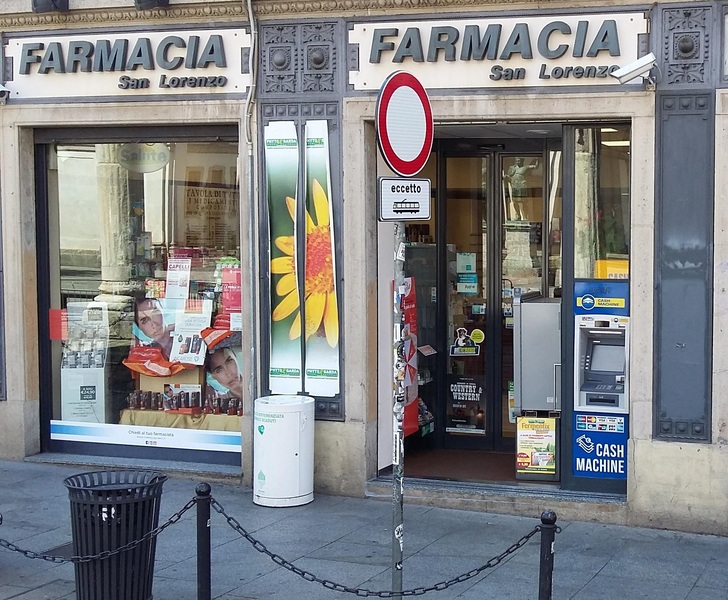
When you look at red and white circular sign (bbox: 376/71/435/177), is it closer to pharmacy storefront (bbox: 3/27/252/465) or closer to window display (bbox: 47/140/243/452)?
pharmacy storefront (bbox: 3/27/252/465)

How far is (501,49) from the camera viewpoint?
340 inches

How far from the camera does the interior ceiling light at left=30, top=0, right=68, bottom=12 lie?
9852 mm

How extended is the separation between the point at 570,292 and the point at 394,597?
3663mm

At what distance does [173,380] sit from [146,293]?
93cm

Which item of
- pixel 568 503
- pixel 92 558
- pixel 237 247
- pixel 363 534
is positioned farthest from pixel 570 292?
pixel 92 558

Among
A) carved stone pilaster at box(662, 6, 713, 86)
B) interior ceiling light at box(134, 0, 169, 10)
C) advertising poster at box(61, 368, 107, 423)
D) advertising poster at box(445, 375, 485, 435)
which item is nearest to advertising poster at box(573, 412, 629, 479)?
advertising poster at box(445, 375, 485, 435)

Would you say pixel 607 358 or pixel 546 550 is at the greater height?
pixel 607 358

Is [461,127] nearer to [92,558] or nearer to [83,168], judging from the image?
[83,168]

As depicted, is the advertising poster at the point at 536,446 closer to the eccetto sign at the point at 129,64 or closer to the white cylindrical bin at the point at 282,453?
the white cylindrical bin at the point at 282,453

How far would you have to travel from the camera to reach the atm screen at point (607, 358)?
8664mm

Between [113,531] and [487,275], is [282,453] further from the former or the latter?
[487,275]

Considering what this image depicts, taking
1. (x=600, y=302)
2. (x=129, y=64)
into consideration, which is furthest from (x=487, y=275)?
(x=129, y=64)

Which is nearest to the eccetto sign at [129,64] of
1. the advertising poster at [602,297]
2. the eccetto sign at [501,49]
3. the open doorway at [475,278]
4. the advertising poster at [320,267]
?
the advertising poster at [320,267]

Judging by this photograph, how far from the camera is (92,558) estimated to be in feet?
19.6
